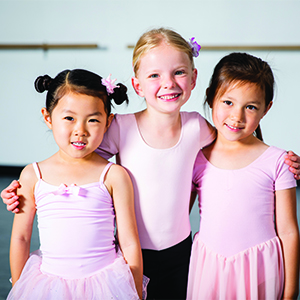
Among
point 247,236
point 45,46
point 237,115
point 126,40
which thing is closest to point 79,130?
point 237,115

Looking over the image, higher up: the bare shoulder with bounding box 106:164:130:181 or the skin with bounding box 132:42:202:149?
the skin with bounding box 132:42:202:149

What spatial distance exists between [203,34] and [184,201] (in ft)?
7.47

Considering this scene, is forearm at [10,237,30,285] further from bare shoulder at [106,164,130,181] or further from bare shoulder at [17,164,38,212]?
bare shoulder at [106,164,130,181]

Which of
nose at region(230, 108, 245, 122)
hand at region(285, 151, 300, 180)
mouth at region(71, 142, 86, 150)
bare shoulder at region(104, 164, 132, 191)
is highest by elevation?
nose at region(230, 108, 245, 122)

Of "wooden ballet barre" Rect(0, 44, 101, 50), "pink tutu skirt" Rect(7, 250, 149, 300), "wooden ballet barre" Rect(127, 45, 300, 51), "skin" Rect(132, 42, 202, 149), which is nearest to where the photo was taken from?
"pink tutu skirt" Rect(7, 250, 149, 300)

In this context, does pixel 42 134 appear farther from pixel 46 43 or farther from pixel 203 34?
pixel 203 34

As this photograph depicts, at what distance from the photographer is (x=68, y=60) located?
3.13 metres

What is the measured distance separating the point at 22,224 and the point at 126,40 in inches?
94.4

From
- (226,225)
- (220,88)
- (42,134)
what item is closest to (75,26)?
(42,134)

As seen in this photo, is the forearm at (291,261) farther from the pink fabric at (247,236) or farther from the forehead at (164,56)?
the forehead at (164,56)

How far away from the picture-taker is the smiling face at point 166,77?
1.01m

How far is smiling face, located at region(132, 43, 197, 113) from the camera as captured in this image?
3.31 feet

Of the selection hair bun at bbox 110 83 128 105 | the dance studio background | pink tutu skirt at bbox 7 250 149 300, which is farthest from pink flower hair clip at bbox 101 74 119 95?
the dance studio background

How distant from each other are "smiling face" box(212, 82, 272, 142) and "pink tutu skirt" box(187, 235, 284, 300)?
0.35m
